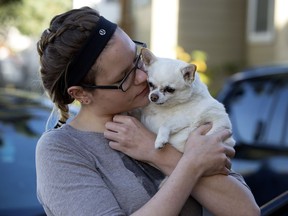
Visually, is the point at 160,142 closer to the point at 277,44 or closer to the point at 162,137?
the point at 162,137

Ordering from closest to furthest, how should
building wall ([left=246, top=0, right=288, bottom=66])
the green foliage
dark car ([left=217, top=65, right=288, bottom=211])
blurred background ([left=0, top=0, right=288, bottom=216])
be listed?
blurred background ([left=0, top=0, right=288, bottom=216]) < dark car ([left=217, top=65, right=288, bottom=211]) < building wall ([left=246, top=0, right=288, bottom=66]) < the green foliage

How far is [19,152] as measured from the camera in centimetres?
368

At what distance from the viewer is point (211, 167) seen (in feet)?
6.17

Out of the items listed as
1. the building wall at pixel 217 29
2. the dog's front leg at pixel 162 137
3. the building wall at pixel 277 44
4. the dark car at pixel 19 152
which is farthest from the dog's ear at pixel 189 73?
the building wall at pixel 217 29

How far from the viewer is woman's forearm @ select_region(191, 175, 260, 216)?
1882 mm

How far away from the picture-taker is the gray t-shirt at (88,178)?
178 centimetres

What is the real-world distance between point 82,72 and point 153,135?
1.18ft

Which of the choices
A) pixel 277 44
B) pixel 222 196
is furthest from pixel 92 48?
pixel 277 44

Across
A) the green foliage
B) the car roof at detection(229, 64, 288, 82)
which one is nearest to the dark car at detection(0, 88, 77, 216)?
the car roof at detection(229, 64, 288, 82)

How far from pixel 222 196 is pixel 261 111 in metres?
2.43

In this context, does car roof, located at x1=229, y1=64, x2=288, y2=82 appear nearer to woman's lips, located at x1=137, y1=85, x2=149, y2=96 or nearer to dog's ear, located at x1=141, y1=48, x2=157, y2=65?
dog's ear, located at x1=141, y1=48, x2=157, y2=65

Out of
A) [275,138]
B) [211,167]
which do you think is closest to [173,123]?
[211,167]

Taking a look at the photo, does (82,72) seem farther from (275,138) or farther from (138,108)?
(275,138)

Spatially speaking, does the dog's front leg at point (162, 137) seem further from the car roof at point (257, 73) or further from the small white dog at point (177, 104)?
the car roof at point (257, 73)
